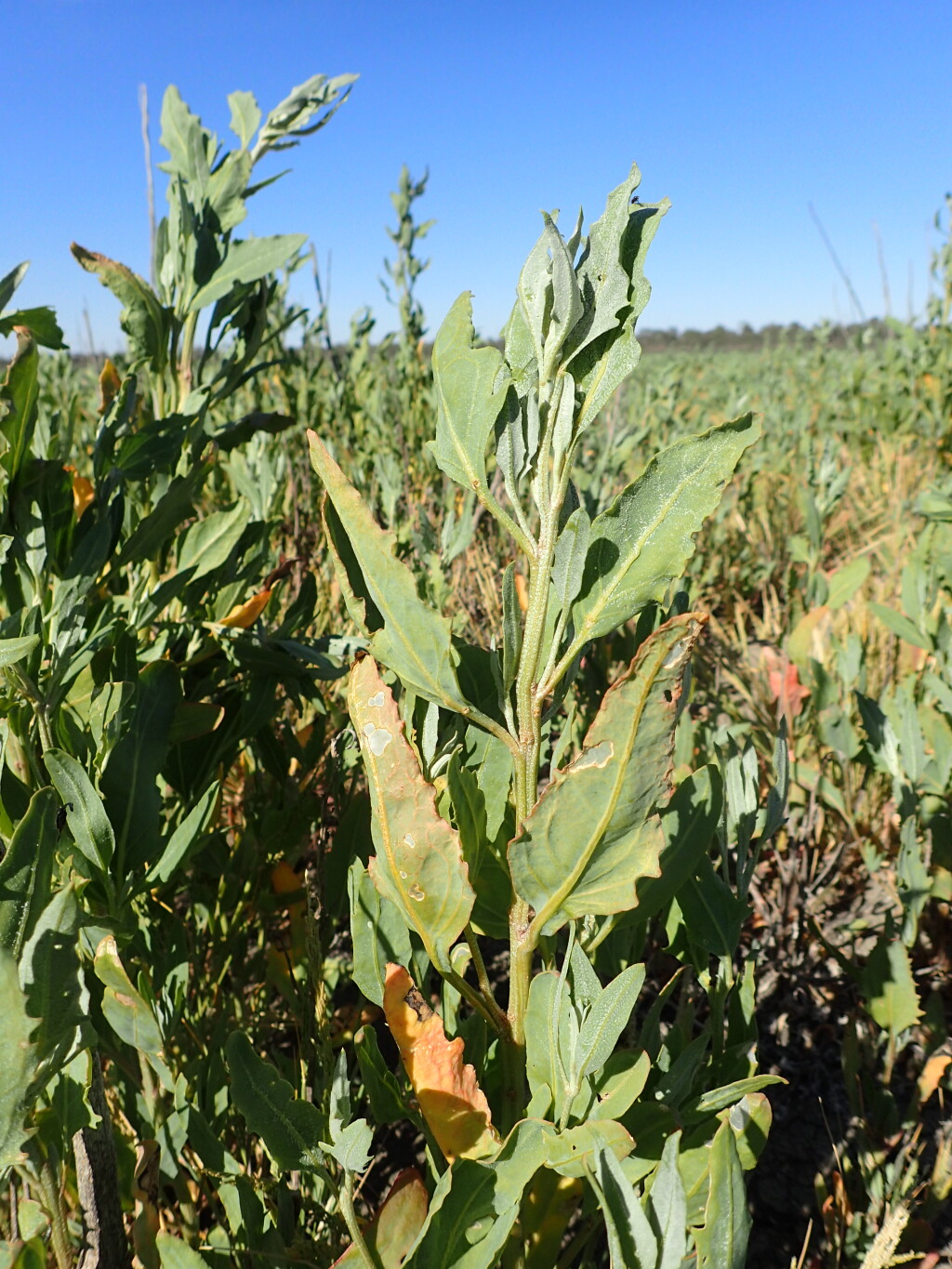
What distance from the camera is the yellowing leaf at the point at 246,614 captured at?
137 centimetres

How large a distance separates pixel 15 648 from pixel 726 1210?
754 millimetres

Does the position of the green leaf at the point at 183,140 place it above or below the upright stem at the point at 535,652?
above

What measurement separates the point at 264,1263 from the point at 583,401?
0.98 meters

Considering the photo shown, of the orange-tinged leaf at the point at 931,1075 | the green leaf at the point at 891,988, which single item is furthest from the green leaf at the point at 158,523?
the orange-tinged leaf at the point at 931,1075

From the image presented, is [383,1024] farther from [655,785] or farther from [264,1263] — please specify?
[655,785]

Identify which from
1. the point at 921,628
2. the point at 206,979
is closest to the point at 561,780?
the point at 206,979

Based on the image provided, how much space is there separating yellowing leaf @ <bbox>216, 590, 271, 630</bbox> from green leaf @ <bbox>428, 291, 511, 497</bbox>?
708 millimetres

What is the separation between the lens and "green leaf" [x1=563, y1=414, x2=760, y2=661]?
0.68 meters

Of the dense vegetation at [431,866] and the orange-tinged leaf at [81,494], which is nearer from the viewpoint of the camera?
the dense vegetation at [431,866]

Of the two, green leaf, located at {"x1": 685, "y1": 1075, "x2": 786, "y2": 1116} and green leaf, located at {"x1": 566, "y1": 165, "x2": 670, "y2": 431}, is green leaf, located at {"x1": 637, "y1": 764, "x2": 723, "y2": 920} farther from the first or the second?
green leaf, located at {"x1": 566, "y1": 165, "x2": 670, "y2": 431}

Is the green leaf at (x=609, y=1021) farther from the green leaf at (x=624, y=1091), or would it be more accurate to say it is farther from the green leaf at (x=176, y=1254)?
the green leaf at (x=176, y=1254)

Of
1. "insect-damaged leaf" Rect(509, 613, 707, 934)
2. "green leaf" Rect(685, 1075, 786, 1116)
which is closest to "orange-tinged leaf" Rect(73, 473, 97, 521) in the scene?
"insect-damaged leaf" Rect(509, 613, 707, 934)

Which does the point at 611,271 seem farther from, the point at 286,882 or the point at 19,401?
the point at 286,882

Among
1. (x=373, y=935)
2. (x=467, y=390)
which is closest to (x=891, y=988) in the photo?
(x=373, y=935)
